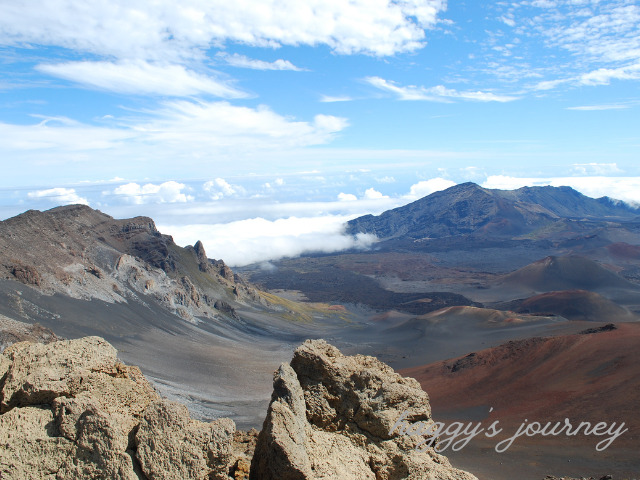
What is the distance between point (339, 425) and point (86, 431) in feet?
15.1

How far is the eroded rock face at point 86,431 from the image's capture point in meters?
6.30

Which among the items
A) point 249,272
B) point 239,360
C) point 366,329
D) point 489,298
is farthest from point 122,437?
point 249,272

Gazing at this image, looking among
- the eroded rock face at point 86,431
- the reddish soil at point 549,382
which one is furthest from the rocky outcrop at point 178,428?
the reddish soil at point 549,382

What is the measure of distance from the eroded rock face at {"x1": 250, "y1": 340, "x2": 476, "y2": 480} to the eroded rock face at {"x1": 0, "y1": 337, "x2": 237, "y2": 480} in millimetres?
856

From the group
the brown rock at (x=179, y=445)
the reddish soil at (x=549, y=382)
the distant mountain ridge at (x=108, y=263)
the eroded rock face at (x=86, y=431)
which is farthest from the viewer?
the distant mountain ridge at (x=108, y=263)

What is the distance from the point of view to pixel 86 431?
6453mm

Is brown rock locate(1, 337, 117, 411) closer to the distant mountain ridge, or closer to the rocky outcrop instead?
the rocky outcrop

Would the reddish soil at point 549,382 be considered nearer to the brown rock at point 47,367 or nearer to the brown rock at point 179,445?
the brown rock at point 179,445

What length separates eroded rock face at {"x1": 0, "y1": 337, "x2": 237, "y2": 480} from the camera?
248 inches

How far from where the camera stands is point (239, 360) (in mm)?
54062

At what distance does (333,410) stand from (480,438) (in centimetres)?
1767

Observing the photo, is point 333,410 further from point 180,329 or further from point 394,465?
point 180,329

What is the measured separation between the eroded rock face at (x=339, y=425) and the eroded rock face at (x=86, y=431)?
0.86 m

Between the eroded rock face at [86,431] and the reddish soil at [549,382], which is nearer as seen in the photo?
the eroded rock face at [86,431]
